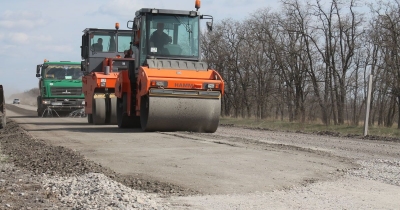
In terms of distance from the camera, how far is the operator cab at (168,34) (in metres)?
17.2

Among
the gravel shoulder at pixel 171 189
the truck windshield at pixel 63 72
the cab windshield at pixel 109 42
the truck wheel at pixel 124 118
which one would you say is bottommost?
the gravel shoulder at pixel 171 189

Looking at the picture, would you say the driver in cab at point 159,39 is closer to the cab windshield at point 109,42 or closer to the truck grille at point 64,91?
the cab windshield at point 109,42

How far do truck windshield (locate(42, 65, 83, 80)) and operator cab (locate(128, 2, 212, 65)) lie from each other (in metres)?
16.5

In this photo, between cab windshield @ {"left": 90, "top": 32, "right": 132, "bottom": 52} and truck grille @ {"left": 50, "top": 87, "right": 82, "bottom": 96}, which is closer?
cab windshield @ {"left": 90, "top": 32, "right": 132, "bottom": 52}

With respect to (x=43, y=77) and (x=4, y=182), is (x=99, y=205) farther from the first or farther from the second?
(x=43, y=77)

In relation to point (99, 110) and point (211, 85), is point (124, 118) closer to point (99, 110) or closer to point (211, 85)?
point (99, 110)

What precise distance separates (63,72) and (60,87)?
3.19 feet

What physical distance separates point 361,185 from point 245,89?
35.2 metres

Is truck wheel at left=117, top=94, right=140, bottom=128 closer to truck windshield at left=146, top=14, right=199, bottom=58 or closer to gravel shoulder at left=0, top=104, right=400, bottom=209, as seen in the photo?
truck windshield at left=146, top=14, right=199, bottom=58

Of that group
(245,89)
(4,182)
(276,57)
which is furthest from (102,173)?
Result: (245,89)

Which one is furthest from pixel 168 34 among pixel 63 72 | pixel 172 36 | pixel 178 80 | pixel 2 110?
pixel 63 72

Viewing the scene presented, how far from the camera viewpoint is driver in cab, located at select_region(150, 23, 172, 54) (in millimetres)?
17266

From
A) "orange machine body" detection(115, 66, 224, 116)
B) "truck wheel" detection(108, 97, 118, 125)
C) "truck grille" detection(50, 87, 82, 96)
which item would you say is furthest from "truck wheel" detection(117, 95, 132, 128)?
"truck grille" detection(50, 87, 82, 96)

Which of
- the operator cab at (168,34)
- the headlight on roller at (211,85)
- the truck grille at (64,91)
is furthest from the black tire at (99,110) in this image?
the truck grille at (64,91)
